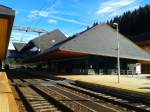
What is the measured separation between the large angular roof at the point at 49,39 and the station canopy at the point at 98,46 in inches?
1517

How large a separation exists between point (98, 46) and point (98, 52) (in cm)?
269

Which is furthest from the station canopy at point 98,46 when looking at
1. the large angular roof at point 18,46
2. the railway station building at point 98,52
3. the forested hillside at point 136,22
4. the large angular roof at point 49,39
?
the large angular roof at point 18,46

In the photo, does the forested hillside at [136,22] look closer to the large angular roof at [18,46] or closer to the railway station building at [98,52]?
the large angular roof at [18,46]

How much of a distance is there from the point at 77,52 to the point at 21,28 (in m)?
78.2

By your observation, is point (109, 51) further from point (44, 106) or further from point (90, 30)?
point (44, 106)

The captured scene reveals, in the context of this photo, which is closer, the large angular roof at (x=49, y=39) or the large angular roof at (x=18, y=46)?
the large angular roof at (x=49, y=39)

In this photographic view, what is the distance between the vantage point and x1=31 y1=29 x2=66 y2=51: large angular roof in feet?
335

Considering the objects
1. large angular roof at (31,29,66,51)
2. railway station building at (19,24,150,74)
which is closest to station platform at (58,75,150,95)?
railway station building at (19,24,150,74)

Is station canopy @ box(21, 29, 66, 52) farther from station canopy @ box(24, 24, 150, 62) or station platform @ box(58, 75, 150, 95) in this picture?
station platform @ box(58, 75, 150, 95)

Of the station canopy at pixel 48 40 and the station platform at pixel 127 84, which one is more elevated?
the station canopy at pixel 48 40

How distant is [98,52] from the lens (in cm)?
5731

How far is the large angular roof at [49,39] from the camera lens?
10201 centimetres

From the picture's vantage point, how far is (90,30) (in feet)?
205

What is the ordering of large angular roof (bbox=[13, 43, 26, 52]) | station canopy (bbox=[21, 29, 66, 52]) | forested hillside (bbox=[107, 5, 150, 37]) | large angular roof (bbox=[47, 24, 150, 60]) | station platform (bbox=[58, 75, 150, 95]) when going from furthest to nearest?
large angular roof (bbox=[13, 43, 26, 52]) → forested hillside (bbox=[107, 5, 150, 37]) → station canopy (bbox=[21, 29, 66, 52]) → large angular roof (bbox=[47, 24, 150, 60]) → station platform (bbox=[58, 75, 150, 95])
